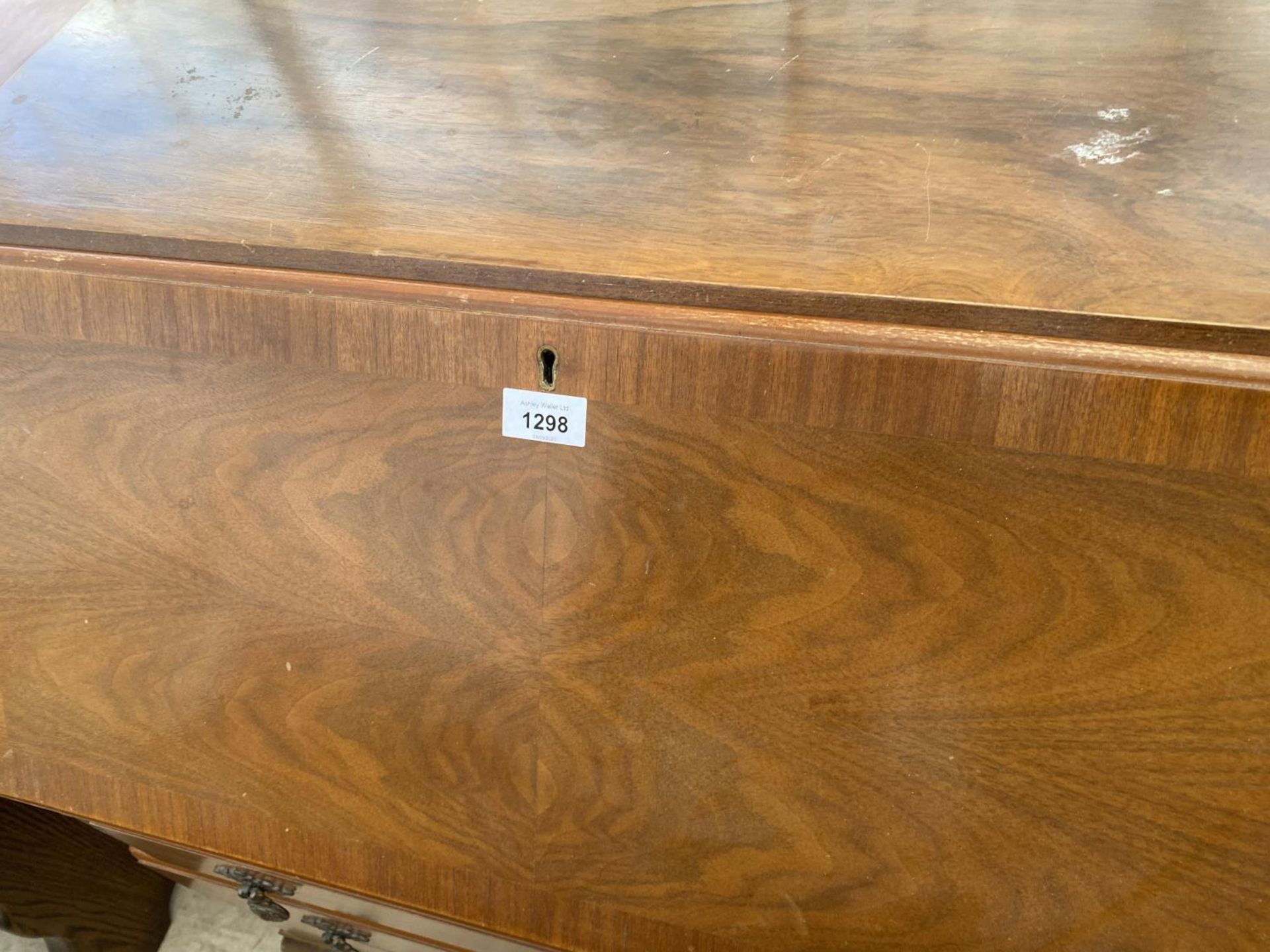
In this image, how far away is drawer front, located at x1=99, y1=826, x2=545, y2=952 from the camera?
87 centimetres

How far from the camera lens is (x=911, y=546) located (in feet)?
1.98

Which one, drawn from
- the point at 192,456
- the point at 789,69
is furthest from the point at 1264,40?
the point at 192,456

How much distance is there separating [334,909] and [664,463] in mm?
634

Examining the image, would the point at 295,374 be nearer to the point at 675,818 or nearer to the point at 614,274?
the point at 614,274

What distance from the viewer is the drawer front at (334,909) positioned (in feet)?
2.85

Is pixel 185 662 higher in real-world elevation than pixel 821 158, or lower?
lower

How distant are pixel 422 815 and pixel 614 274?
409 millimetres

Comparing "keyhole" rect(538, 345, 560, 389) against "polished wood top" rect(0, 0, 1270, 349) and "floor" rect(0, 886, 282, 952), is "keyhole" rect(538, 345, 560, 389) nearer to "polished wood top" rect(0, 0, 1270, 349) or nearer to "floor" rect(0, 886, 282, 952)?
"polished wood top" rect(0, 0, 1270, 349)

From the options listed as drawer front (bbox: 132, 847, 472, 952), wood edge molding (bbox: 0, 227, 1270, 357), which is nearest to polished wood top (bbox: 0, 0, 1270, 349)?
wood edge molding (bbox: 0, 227, 1270, 357)

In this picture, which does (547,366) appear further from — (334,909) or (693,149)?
(334,909)

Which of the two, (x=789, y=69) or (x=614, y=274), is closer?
(x=614, y=274)

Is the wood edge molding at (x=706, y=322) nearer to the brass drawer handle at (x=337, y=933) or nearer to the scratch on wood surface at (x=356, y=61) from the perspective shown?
the scratch on wood surface at (x=356, y=61)

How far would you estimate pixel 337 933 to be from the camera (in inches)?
42.2

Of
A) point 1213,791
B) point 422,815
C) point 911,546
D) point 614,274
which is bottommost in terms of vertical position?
point 422,815
